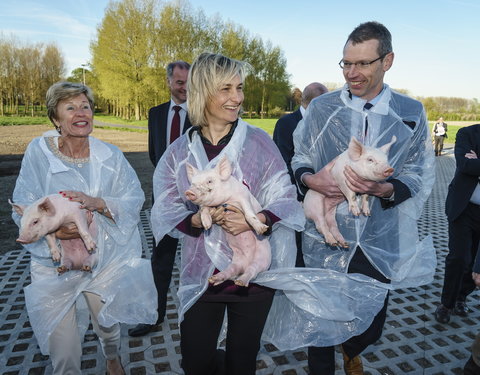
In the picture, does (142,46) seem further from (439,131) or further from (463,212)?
(463,212)

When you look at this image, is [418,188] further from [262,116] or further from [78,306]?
[262,116]

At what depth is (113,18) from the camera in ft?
141

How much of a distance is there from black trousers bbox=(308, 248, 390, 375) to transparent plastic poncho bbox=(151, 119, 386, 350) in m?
0.12

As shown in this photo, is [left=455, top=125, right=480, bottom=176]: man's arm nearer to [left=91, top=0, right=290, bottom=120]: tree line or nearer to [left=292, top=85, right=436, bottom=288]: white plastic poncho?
[left=292, top=85, right=436, bottom=288]: white plastic poncho

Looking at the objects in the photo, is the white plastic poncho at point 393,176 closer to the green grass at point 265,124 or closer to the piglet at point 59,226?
the piglet at point 59,226

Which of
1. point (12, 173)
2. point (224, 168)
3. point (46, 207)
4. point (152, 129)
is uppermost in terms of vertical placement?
point (152, 129)

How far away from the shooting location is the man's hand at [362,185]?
7.80 feet

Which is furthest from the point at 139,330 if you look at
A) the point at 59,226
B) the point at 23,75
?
the point at 23,75

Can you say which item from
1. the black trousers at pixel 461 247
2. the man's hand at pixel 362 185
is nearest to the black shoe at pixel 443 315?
the black trousers at pixel 461 247

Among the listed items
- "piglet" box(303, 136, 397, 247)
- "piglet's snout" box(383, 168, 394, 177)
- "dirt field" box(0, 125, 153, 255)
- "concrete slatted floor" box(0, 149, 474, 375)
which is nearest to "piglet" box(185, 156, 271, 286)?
"piglet" box(303, 136, 397, 247)

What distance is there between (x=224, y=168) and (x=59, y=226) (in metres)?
1.28

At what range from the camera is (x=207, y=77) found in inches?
89.7

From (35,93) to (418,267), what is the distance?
6809cm

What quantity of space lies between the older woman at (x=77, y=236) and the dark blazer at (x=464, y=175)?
3326 millimetres
